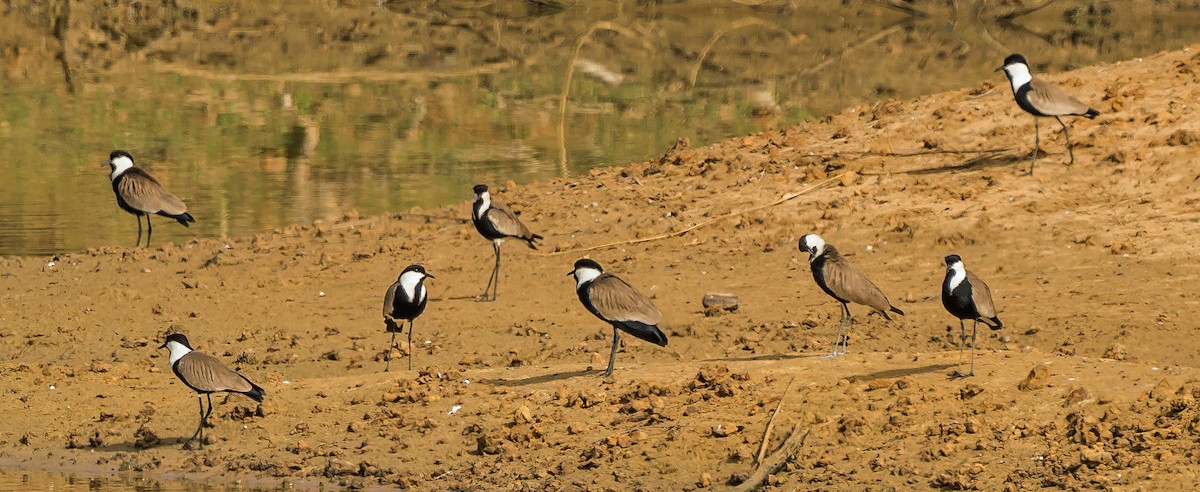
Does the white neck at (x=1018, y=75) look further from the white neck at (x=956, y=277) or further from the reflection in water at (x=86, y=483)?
the reflection in water at (x=86, y=483)

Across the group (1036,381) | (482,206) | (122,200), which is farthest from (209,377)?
(122,200)

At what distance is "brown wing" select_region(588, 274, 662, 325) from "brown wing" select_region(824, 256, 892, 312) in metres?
1.07

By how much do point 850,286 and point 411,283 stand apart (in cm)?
276

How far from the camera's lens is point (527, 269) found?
12.7m

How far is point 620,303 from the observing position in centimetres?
962

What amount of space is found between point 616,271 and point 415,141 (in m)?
7.16

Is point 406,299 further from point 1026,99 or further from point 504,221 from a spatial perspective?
point 1026,99

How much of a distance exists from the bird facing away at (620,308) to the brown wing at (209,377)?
79.9 inches

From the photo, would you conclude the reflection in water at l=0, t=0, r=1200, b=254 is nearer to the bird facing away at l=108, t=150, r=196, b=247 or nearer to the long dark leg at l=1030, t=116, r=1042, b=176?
the bird facing away at l=108, t=150, r=196, b=247

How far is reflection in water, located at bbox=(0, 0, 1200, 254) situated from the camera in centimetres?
1666

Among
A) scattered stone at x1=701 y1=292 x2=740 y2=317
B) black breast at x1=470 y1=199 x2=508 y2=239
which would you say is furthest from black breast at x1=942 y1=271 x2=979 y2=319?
black breast at x1=470 y1=199 x2=508 y2=239

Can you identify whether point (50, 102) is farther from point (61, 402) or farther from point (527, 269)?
point (61, 402)

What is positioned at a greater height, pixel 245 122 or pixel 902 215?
pixel 245 122

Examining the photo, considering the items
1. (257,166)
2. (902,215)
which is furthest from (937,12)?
(902,215)
